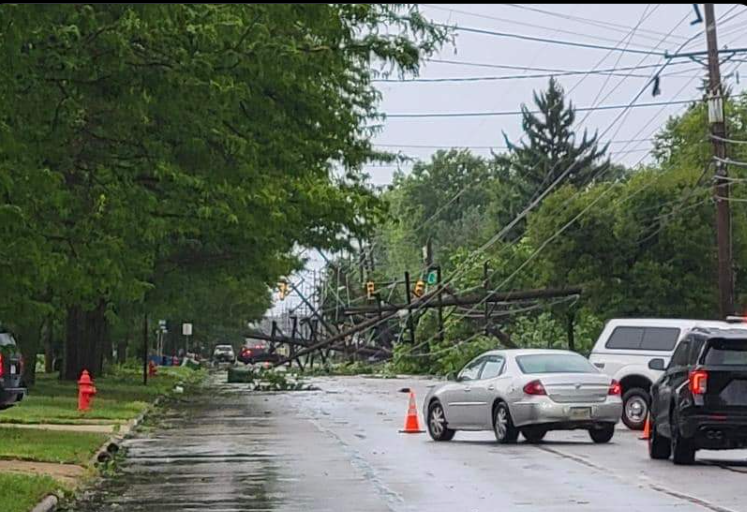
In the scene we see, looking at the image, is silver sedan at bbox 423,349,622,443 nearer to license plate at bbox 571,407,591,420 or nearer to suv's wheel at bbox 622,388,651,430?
license plate at bbox 571,407,591,420

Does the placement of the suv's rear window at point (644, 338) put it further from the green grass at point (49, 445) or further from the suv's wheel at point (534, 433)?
the green grass at point (49, 445)

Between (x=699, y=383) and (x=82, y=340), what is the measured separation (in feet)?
91.2

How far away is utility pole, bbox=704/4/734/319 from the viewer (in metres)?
32.2

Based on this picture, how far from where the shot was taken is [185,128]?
1497 centimetres

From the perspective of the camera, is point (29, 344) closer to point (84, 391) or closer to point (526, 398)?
point (84, 391)

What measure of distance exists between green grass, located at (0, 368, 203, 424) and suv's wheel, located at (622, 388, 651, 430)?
10.3 meters

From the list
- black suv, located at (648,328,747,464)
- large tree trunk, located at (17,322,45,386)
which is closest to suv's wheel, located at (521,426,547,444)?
black suv, located at (648,328,747,464)

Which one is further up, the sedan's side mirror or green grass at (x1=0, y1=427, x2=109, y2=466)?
the sedan's side mirror

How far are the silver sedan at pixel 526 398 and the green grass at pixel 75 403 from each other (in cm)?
829

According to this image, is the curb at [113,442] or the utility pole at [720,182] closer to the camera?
the curb at [113,442]

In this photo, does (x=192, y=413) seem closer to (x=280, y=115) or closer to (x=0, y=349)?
(x=0, y=349)

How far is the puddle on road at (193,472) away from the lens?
15383 millimetres

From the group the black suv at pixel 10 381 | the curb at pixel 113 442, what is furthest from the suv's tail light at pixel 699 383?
the black suv at pixel 10 381

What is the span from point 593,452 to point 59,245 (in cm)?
865
